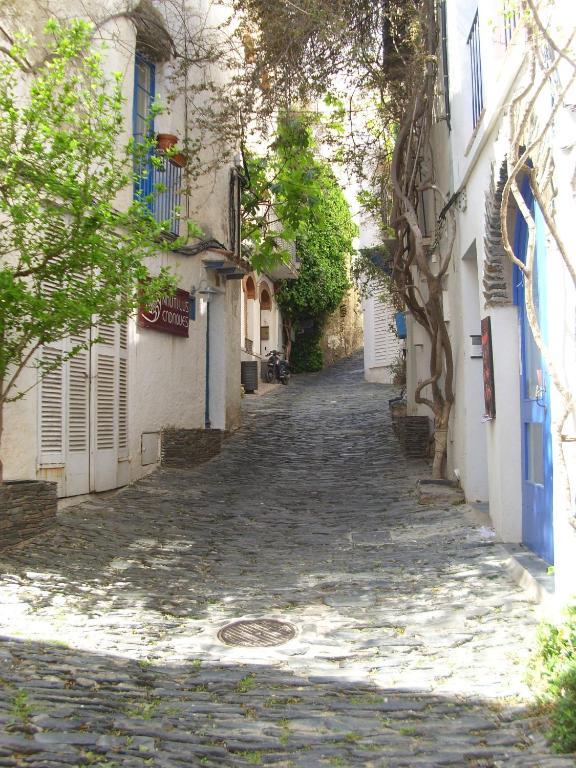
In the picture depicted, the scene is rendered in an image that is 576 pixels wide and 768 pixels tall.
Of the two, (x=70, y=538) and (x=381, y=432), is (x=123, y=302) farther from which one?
(x=381, y=432)

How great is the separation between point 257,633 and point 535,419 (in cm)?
276

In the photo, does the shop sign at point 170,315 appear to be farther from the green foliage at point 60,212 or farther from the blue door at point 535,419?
the blue door at point 535,419

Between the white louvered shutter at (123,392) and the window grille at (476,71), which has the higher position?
the window grille at (476,71)

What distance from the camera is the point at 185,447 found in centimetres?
1248

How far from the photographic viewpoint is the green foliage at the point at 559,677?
345 cm

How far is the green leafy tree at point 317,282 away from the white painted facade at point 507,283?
1708cm

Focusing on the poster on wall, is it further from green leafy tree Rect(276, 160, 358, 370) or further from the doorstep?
green leafy tree Rect(276, 160, 358, 370)

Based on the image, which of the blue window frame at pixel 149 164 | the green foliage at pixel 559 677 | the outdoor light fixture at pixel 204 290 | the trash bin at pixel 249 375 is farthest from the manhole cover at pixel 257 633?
the trash bin at pixel 249 375

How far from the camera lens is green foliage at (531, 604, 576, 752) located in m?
3.45

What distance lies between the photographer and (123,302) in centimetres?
755

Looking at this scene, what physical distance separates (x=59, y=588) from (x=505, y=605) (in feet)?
11.0

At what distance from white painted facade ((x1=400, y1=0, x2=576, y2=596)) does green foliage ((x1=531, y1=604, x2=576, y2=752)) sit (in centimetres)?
49

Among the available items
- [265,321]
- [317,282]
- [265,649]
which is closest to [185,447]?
[265,649]

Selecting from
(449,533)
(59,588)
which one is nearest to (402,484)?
(449,533)
